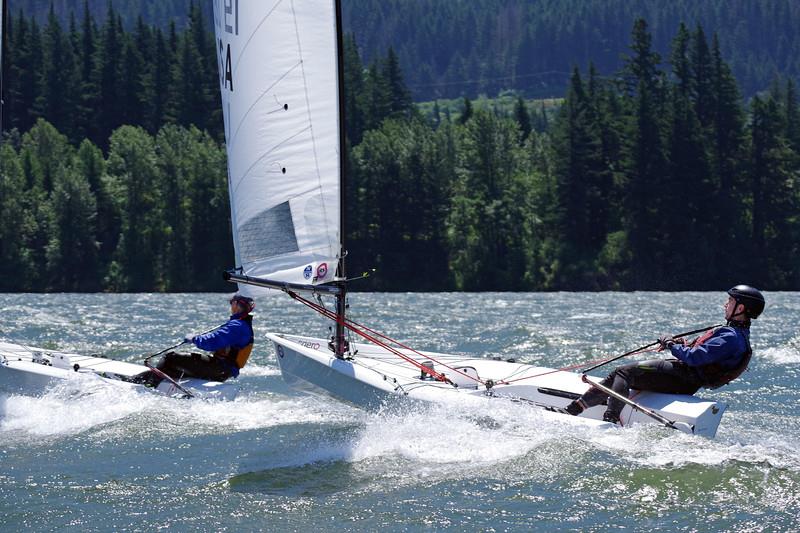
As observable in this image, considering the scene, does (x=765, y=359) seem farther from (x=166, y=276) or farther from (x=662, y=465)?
(x=166, y=276)

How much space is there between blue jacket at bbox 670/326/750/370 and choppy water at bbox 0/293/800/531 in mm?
721

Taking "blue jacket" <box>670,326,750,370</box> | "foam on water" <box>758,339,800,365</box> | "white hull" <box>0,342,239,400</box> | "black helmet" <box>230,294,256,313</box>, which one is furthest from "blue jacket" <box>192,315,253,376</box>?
"foam on water" <box>758,339,800,365</box>

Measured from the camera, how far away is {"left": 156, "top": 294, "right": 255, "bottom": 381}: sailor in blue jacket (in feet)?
40.5

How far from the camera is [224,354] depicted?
12.5 metres

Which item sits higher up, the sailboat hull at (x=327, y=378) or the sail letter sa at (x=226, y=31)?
the sail letter sa at (x=226, y=31)

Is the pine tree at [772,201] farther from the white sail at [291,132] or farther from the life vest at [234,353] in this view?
the white sail at [291,132]

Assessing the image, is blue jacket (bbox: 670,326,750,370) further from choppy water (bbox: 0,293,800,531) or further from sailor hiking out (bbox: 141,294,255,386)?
sailor hiking out (bbox: 141,294,255,386)

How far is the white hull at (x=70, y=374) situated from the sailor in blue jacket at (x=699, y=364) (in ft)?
13.3

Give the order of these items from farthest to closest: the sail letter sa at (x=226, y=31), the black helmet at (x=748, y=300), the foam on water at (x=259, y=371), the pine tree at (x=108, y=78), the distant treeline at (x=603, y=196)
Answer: the pine tree at (x=108, y=78) < the distant treeline at (x=603, y=196) < the foam on water at (x=259, y=371) < the sail letter sa at (x=226, y=31) < the black helmet at (x=748, y=300)

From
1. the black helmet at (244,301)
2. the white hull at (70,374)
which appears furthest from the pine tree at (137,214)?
the black helmet at (244,301)

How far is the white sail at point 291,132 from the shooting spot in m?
11.8

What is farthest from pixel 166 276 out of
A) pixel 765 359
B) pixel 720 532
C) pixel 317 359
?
pixel 720 532

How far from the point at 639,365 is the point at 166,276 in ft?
153

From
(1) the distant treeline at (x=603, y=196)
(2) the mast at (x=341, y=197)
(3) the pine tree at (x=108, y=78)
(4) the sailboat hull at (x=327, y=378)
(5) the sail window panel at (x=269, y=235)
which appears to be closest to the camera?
(4) the sailboat hull at (x=327, y=378)
